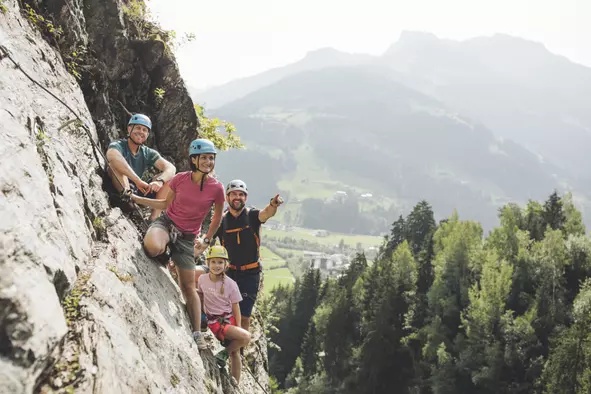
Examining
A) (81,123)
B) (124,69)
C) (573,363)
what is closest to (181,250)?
(81,123)

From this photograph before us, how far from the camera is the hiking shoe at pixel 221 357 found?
811 centimetres

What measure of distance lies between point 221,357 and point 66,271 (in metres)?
4.41

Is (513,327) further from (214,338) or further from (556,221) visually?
(214,338)

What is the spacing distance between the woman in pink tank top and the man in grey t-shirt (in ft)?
1.36

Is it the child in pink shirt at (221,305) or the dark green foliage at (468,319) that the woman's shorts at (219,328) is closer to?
the child in pink shirt at (221,305)

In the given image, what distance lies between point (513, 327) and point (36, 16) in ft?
169

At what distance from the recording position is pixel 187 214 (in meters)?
7.73

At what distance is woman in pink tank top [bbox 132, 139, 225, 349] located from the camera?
748 cm

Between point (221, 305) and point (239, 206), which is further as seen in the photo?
point (239, 206)

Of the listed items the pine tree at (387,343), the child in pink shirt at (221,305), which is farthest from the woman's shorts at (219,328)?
the pine tree at (387,343)

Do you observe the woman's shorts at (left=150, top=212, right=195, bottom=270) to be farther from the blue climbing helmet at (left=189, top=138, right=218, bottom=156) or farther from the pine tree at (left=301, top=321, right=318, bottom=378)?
the pine tree at (left=301, top=321, right=318, bottom=378)

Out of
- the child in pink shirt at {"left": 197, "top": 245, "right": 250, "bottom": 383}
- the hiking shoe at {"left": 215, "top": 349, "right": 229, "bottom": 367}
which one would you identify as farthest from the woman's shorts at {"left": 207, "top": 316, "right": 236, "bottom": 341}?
the hiking shoe at {"left": 215, "top": 349, "right": 229, "bottom": 367}

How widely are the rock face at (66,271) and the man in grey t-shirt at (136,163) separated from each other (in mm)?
349

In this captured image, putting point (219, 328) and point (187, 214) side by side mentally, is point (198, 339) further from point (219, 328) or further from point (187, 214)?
point (187, 214)
